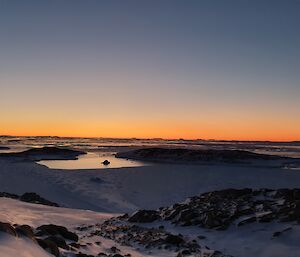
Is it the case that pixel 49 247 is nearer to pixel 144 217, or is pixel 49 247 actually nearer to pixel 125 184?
pixel 144 217

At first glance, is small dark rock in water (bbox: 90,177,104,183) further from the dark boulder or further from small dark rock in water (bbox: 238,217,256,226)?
the dark boulder

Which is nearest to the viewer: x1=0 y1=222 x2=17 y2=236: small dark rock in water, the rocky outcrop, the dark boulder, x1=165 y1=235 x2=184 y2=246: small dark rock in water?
x1=0 y1=222 x2=17 y2=236: small dark rock in water

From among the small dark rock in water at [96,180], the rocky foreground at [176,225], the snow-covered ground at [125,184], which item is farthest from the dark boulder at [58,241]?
the small dark rock in water at [96,180]

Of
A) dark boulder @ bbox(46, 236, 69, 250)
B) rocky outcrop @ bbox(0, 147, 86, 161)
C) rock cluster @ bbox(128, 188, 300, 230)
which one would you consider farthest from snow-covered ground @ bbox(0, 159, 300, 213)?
rocky outcrop @ bbox(0, 147, 86, 161)

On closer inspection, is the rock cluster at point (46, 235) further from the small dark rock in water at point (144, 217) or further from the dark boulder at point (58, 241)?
the small dark rock in water at point (144, 217)

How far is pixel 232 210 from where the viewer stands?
1300cm

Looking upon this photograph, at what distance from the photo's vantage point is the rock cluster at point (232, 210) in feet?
39.0

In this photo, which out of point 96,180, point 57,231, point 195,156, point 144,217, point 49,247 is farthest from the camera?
point 195,156

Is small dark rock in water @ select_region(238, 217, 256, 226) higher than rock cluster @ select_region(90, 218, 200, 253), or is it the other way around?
small dark rock in water @ select_region(238, 217, 256, 226)

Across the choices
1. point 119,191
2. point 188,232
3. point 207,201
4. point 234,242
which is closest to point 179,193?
point 119,191

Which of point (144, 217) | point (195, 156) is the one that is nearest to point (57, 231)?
point (144, 217)

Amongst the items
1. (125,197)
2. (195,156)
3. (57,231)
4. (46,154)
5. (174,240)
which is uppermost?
(195,156)

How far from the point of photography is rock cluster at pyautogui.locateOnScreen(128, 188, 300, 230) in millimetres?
11883

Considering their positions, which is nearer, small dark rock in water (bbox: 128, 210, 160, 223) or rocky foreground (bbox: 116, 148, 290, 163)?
small dark rock in water (bbox: 128, 210, 160, 223)
